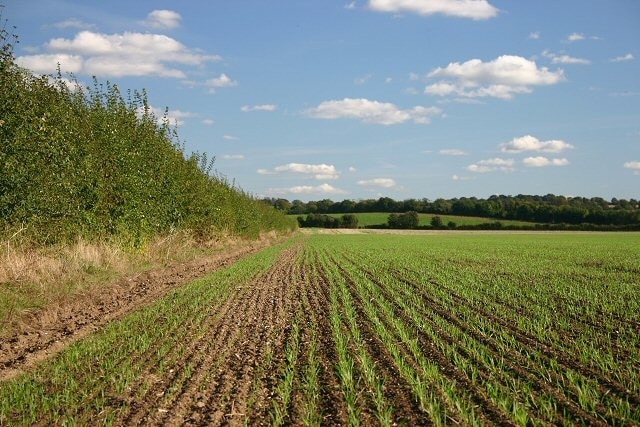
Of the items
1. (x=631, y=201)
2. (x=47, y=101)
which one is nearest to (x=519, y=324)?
(x=47, y=101)

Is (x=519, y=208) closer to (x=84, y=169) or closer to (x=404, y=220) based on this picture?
(x=404, y=220)

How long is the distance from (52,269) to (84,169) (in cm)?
427

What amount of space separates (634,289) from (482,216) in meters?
104

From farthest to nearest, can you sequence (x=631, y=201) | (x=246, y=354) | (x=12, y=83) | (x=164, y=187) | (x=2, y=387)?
(x=631, y=201)
(x=164, y=187)
(x=12, y=83)
(x=246, y=354)
(x=2, y=387)

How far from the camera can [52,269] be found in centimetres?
1330

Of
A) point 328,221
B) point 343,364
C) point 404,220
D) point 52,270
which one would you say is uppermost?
point 404,220

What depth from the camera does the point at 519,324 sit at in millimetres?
10344

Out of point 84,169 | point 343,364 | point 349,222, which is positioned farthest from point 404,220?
point 343,364

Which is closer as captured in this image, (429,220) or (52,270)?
(52,270)

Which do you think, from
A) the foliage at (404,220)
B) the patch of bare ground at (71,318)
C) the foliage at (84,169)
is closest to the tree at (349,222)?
the foliage at (404,220)

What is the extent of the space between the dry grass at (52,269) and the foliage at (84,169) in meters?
0.43

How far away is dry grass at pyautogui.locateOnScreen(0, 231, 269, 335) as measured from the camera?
11055mm

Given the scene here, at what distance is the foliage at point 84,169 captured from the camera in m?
12.9

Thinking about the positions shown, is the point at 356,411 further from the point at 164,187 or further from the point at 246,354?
the point at 164,187
